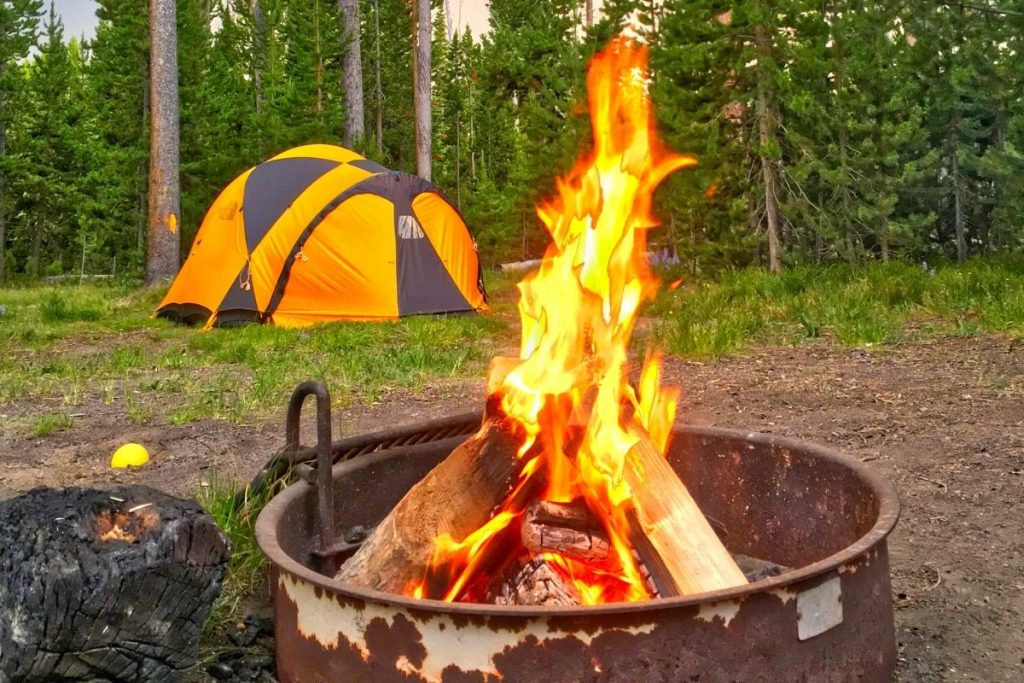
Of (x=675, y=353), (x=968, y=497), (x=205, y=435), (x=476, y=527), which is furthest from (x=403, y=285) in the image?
(x=476, y=527)

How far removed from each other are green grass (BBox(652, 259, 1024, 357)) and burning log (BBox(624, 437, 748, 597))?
5.48 m

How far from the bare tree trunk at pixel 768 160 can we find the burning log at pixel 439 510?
36.8 feet

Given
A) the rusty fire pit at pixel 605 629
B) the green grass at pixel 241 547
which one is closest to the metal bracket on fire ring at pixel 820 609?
the rusty fire pit at pixel 605 629

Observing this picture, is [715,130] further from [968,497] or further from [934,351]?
[968,497]

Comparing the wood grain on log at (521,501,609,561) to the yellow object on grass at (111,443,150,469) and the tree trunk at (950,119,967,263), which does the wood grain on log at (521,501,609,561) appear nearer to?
the yellow object on grass at (111,443,150,469)

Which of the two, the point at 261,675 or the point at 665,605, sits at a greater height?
the point at 665,605

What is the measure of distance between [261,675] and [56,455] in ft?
11.1

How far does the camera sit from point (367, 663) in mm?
2105

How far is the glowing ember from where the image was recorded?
8.95ft

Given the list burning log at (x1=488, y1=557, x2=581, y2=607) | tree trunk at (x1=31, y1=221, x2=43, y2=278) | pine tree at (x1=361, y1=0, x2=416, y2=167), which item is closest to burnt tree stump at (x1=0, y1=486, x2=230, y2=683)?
burning log at (x1=488, y1=557, x2=581, y2=607)

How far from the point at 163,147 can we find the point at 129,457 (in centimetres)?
1230

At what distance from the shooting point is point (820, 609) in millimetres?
2119

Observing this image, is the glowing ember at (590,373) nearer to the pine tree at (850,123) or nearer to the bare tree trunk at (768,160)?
the pine tree at (850,123)

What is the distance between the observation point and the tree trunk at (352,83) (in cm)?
2186
